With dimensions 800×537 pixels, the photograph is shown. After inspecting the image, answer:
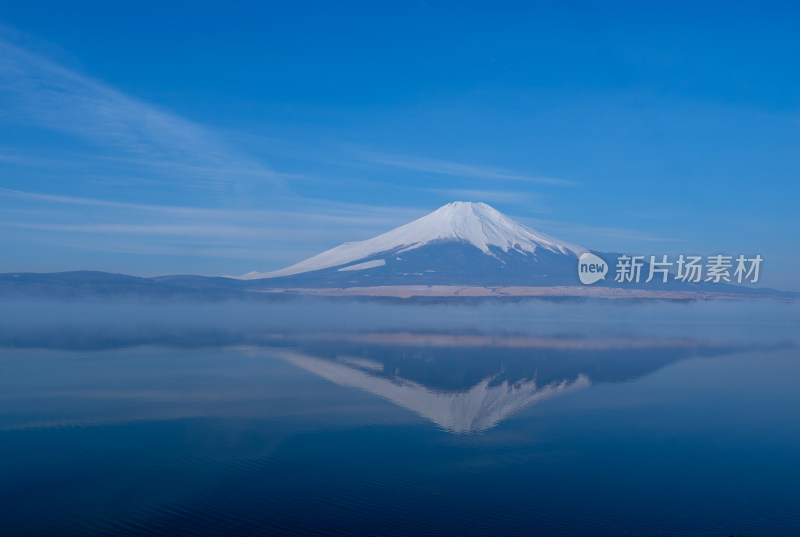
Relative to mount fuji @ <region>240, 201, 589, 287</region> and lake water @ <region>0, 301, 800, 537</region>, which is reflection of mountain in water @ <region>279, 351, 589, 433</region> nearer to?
lake water @ <region>0, 301, 800, 537</region>

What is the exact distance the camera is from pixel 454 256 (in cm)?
8331

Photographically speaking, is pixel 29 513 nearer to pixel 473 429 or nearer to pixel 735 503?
pixel 473 429

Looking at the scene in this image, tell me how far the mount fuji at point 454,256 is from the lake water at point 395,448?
5715 cm

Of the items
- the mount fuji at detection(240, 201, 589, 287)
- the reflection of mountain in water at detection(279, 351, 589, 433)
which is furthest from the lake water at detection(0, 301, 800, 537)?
the mount fuji at detection(240, 201, 589, 287)

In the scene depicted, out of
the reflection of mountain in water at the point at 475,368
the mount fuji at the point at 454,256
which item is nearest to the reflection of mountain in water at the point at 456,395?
the reflection of mountain in water at the point at 475,368

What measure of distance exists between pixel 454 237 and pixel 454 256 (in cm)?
607

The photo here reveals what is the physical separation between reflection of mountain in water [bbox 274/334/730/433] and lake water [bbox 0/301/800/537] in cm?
12

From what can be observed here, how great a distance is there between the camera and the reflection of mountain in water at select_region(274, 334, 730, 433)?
46.1 ft

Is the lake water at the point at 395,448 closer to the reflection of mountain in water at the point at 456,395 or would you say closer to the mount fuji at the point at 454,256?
the reflection of mountain in water at the point at 456,395

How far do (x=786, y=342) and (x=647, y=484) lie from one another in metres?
27.0

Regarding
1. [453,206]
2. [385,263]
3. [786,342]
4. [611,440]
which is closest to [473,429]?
[611,440]

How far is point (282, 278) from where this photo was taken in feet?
279

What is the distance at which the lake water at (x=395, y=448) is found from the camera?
7.40m

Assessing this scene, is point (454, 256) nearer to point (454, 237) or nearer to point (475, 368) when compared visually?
point (454, 237)
